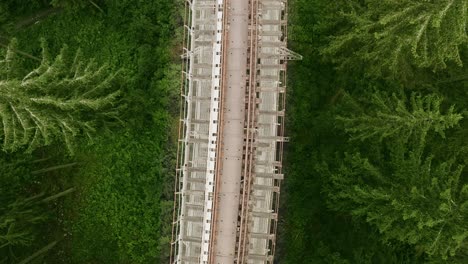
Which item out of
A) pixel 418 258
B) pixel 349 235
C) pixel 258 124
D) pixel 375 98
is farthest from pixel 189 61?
pixel 418 258

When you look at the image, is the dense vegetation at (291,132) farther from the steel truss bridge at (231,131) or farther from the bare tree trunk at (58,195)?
the steel truss bridge at (231,131)

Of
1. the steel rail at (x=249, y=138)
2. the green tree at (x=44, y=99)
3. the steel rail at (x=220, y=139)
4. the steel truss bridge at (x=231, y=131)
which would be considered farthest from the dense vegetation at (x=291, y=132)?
the steel rail at (x=220, y=139)

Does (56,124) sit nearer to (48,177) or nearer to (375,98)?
(48,177)

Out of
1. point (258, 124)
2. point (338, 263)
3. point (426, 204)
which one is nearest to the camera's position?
point (426, 204)

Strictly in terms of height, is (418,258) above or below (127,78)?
below

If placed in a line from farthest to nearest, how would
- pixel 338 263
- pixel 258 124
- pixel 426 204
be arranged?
pixel 258 124
pixel 338 263
pixel 426 204

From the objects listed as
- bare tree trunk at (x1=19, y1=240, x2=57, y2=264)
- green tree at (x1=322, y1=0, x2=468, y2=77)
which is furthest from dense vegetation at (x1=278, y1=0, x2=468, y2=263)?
bare tree trunk at (x1=19, y1=240, x2=57, y2=264)

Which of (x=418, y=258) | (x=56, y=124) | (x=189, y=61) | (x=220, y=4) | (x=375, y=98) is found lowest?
(x=418, y=258)
